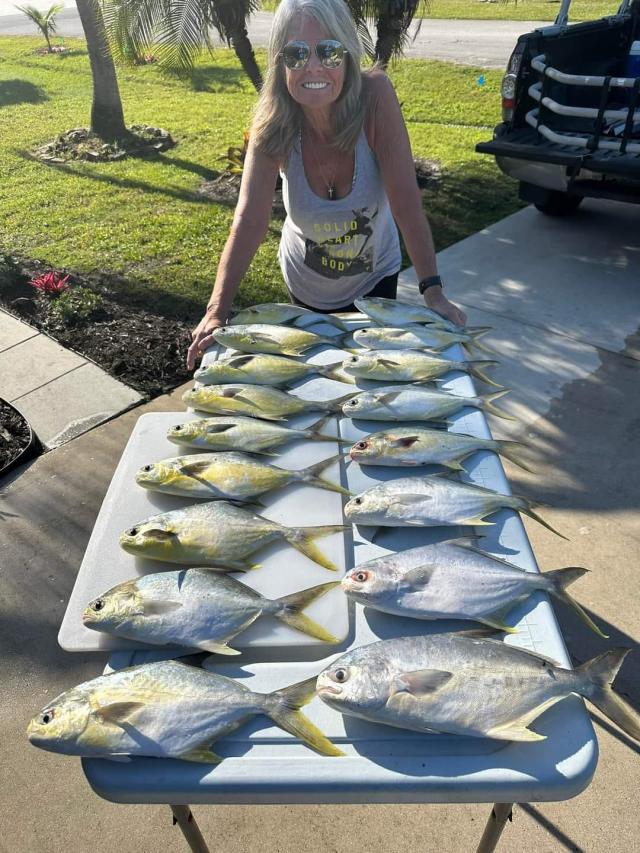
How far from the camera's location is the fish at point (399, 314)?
2.50 metres

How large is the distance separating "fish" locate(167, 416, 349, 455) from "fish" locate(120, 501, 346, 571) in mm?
318

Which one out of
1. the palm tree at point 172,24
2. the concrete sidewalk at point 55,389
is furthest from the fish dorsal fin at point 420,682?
the palm tree at point 172,24

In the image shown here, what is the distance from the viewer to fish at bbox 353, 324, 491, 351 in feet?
7.81

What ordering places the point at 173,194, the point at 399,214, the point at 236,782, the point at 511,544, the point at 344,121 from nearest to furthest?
1. the point at 236,782
2. the point at 511,544
3. the point at 344,121
4. the point at 399,214
5. the point at 173,194

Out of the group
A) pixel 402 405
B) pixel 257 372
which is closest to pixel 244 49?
pixel 257 372

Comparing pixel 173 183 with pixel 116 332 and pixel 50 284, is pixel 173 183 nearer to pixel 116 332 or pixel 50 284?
pixel 50 284

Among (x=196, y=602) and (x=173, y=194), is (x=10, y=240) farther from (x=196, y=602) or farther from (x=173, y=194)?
(x=196, y=602)

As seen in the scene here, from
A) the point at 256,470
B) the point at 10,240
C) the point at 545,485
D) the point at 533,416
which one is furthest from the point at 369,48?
the point at 256,470

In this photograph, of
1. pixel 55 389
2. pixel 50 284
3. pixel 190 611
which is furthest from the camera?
pixel 50 284

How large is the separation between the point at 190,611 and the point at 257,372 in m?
1.01

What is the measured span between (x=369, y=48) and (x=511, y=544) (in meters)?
6.84

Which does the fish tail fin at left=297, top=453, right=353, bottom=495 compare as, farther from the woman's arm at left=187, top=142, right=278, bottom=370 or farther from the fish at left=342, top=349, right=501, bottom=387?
the woman's arm at left=187, top=142, right=278, bottom=370

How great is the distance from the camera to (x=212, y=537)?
5.25ft

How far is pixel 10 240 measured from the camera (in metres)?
6.69
